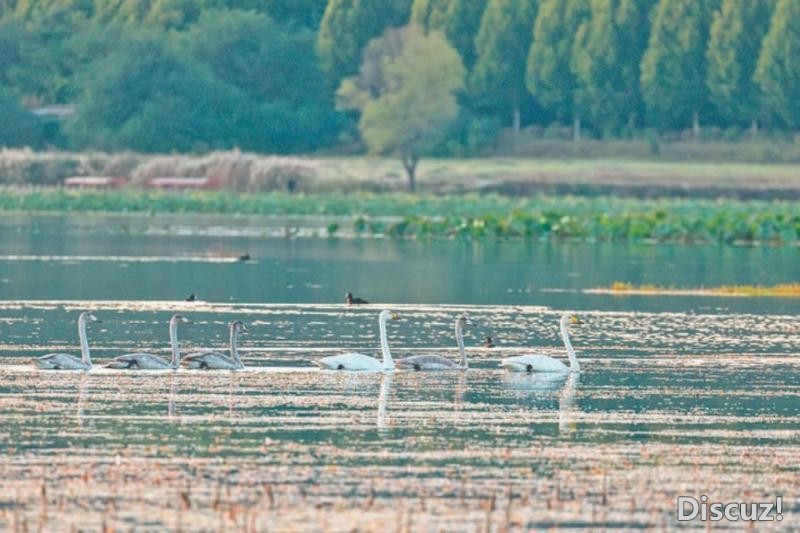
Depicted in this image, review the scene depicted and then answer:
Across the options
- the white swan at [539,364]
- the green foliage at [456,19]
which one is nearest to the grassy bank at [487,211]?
the green foliage at [456,19]

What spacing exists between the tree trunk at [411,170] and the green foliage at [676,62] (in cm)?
1057

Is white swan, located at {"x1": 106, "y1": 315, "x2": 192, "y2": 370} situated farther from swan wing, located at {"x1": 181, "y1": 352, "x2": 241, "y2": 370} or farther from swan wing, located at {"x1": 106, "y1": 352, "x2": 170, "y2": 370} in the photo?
swan wing, located at {"x1": 181, "y1": 352, "x2": 241, "y2": 370}

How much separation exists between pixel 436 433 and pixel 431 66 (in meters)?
89.0

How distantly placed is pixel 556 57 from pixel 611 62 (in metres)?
3.05

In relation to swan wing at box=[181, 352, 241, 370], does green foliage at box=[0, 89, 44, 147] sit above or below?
below

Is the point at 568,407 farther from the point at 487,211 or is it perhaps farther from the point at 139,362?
the point at 487,211

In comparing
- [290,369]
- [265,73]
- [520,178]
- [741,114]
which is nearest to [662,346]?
[290,369]

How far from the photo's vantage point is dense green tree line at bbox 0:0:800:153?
348 ft

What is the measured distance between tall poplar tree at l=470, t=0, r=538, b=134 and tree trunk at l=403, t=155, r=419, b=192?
6267 millimetres

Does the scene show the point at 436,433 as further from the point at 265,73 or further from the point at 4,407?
the point at 265,73

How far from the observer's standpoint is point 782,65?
103062 mm

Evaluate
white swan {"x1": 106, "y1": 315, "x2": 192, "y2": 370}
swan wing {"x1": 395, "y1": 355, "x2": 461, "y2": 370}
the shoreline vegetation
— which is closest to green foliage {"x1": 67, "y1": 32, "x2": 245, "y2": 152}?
the shoreline vegetation

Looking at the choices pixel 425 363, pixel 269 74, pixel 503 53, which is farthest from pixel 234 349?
pixel 269 74

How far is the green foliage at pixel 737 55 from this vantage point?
104 m
